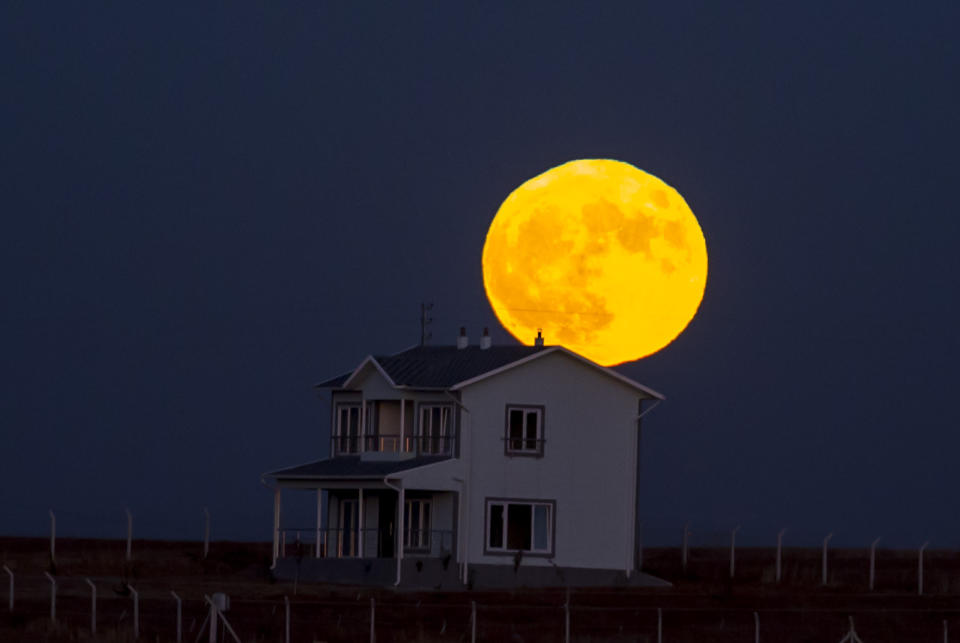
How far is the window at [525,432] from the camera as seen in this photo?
199 feet

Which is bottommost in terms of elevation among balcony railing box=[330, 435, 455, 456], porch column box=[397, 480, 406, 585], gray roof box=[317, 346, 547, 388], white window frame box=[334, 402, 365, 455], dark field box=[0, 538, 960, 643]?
dark field box=[0, 538, 960, 643]

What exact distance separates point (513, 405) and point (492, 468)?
1.92 metres

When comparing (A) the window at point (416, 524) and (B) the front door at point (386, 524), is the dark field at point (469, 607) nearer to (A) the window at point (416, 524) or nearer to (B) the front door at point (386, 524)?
(B) the front door at point (386, 524)

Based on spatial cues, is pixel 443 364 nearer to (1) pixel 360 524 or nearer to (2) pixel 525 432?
(2) pixel 525 432

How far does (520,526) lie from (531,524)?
39 centimetres

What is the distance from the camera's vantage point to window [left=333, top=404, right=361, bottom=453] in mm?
63531

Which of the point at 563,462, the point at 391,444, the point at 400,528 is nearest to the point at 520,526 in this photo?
the point at 563,462

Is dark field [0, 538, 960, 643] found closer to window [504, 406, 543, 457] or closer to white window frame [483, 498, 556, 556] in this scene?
white window frame [483, 498, 556, 556]

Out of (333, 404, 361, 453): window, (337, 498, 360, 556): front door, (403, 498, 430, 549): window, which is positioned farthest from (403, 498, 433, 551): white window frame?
(333, 404, 361, 453): window

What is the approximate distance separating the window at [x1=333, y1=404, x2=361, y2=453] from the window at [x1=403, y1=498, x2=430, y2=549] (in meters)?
2.67

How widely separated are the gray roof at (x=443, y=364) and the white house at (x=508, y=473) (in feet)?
0.36

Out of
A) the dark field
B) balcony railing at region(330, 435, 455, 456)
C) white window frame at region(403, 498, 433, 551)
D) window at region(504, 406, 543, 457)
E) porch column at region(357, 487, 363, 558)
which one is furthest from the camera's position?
balcony railing at region(330, 435, 455, 456)

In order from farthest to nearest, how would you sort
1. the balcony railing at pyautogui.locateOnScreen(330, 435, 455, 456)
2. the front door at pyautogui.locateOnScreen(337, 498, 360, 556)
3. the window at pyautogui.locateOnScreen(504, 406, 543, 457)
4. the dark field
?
1. the front door at pyautogui.locateOnScreen(337, 498, 360, 556)
2. the balcony railing at pyautogui.locateOnScreen(330, 435, 455, 456)
3. the window at pyautogui.locateOnScreen(504, 406, 543, 457)
4. the dark field

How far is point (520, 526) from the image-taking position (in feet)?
199
